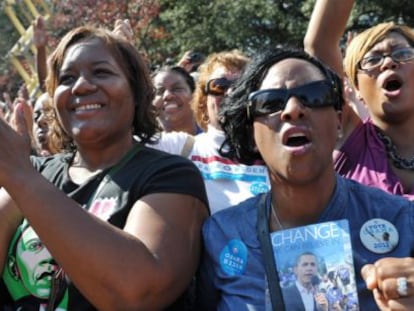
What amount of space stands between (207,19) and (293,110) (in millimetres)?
17613

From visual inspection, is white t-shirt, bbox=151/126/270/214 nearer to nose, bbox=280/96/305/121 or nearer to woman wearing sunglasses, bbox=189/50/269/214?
woman wearing sunglasses, bbox=189/50/269/214

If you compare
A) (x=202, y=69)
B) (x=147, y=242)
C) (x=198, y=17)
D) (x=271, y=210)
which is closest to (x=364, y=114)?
(x=202, y=69)

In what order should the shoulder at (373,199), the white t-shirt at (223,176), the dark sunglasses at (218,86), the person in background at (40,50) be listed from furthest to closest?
the person in background at (40,50)
the dark sunglasses at (218,86)
the white t-shirt at (223,176)
the shoulder at (373,199)

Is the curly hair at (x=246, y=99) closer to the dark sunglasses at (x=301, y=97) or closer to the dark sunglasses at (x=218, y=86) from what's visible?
the dark sunglasses at (x=301, y=97)

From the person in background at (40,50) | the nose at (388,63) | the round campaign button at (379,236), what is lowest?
the round campaign button at (379,236)

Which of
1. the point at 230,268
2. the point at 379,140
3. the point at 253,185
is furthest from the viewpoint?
the point at 253,185

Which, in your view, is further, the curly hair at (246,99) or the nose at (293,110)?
the curly hair at (246,99)

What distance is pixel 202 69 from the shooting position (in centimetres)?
435

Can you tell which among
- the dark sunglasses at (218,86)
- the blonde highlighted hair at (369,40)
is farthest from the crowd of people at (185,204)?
the dark sunglasses at (218,86)

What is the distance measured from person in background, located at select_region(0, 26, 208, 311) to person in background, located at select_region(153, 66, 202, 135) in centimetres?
227

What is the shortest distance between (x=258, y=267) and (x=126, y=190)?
521mm

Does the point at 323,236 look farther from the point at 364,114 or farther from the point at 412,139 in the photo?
the point at 364,114

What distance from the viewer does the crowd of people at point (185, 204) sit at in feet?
6.92

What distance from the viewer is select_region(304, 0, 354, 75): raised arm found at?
2990mm
